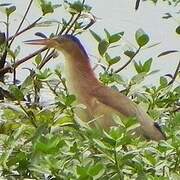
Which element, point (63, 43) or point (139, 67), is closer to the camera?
point (139, 67)

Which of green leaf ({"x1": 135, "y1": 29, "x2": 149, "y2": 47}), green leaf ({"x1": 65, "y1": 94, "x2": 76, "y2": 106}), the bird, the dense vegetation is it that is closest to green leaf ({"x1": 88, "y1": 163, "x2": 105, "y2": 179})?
the dense vegetation

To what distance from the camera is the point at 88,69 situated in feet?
4.37

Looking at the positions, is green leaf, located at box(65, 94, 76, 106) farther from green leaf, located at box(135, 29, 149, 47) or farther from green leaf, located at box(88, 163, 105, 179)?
green leaf, located at box(135, 29, 149, 47)

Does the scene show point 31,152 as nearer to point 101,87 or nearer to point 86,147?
point 86,147

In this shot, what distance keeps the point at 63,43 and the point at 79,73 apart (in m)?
0.06

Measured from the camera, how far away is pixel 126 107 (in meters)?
1.18

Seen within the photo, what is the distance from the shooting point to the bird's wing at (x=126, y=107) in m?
1.15

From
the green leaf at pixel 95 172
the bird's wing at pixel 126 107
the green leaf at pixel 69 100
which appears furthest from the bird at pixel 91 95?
the green leaf at pixel 95 172

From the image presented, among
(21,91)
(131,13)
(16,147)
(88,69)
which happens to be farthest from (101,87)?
(131,13)

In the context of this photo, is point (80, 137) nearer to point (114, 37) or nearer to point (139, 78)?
point (139, 78)

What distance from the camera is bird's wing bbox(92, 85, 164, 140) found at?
1147 mm

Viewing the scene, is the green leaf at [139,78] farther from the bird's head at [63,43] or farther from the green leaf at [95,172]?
the green leaf at [95,172]

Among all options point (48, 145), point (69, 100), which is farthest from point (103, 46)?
point (48, 145)

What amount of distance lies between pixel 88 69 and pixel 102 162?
475 mm
